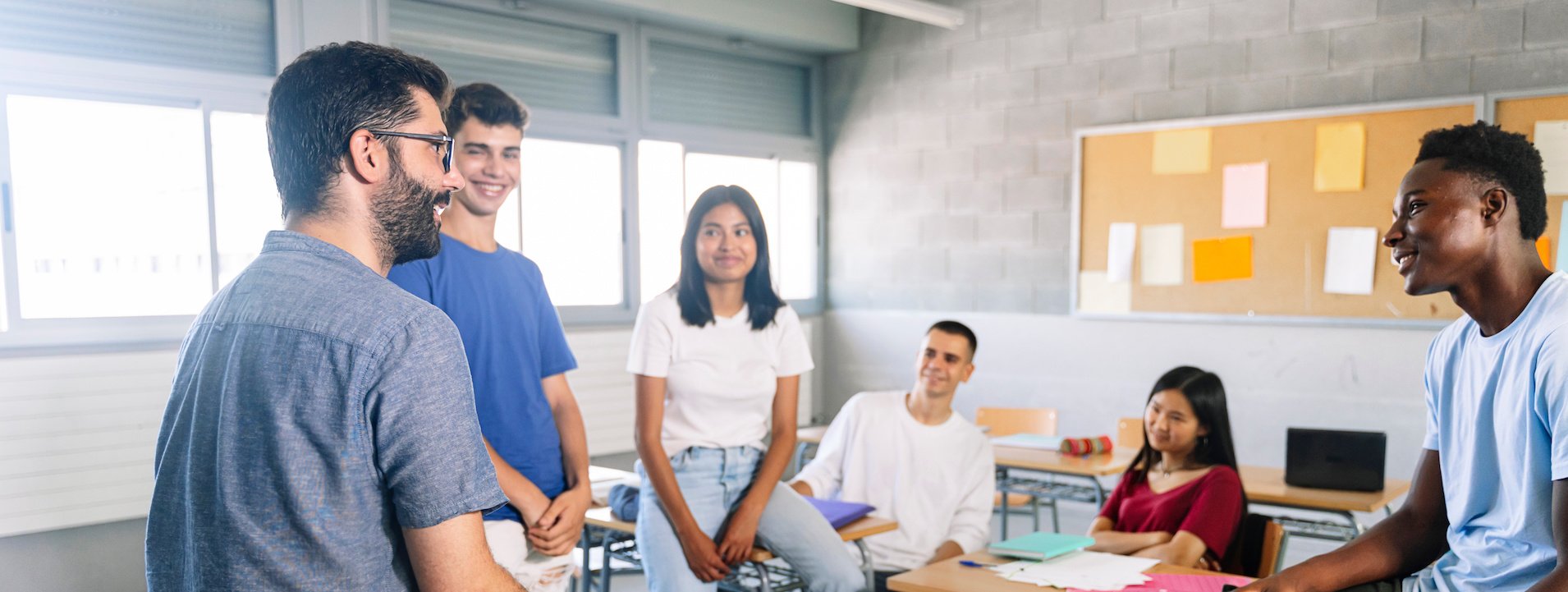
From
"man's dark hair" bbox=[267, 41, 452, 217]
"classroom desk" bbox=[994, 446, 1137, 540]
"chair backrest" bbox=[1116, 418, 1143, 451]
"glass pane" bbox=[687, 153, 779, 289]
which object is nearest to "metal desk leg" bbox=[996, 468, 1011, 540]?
"classroom desk" bbox=[994, 446, 1137, 540]

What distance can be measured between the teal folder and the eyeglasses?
1448 millimetres

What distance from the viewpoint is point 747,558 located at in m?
2.58

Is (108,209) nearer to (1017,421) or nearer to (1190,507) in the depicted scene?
(1017,421)

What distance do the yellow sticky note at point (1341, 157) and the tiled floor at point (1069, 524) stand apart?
1360mm

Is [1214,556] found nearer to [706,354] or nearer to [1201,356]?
[706,354]

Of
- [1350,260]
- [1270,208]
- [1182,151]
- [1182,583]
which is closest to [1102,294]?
[1182,151]

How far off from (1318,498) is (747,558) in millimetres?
1723

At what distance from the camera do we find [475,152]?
7.09 ft

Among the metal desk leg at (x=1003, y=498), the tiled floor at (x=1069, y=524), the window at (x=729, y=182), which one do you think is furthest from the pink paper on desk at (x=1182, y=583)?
the window at (x=729, y=182)

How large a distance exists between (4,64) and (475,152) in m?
2.51

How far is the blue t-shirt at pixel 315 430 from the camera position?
107 cm

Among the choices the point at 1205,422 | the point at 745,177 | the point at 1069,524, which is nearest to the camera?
the point at 1205,422

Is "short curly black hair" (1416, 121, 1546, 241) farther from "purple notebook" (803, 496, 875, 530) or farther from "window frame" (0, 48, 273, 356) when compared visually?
"window frame" (0, 48, 273, 356)

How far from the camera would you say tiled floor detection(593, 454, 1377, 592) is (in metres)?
4.45
